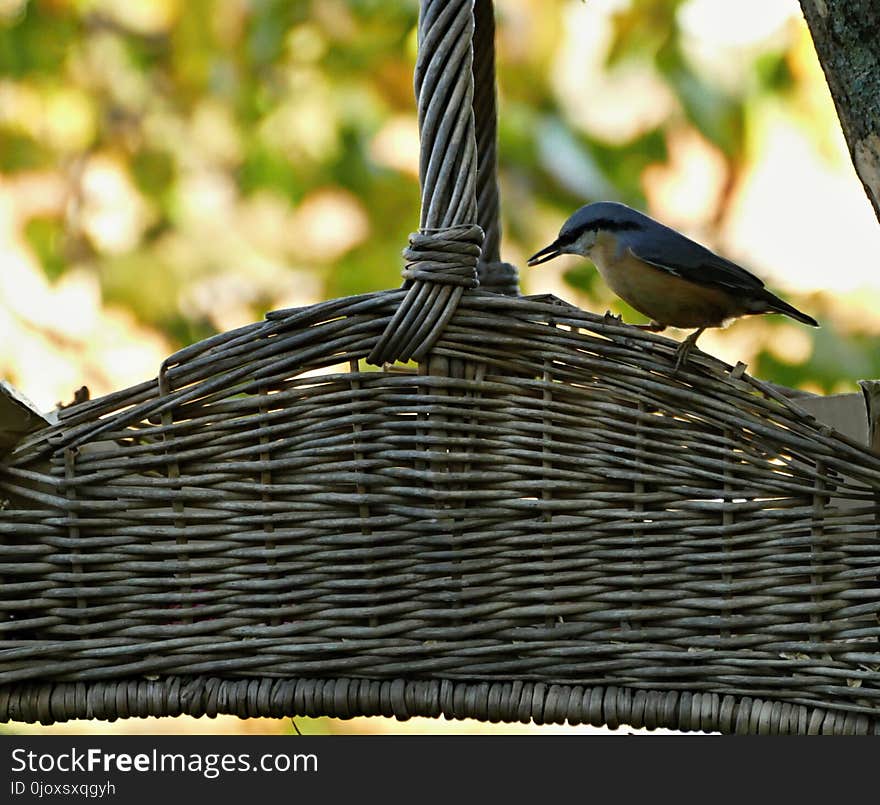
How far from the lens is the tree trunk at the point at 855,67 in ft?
2.70

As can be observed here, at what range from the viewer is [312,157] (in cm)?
201

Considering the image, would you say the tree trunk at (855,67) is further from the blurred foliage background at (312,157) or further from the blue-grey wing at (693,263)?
the blurred foliage background at (312,157)

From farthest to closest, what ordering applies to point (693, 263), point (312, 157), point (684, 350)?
point (312, 157) < point (693, 263) < point (684, 350)

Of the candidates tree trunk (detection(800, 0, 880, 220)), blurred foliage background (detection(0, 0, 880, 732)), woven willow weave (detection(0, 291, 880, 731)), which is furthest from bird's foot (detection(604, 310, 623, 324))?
blurred foliage background (detection(0, 0, 880, 732))

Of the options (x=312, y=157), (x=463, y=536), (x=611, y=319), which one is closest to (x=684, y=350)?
(x=611, y=319)

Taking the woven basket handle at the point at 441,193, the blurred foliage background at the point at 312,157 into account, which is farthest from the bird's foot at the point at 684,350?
the blurred foliage background at the point at 312,157

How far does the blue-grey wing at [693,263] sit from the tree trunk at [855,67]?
0.39 ft

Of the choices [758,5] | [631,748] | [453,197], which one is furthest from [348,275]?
[631,748]

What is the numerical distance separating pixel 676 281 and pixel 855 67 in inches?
8.3

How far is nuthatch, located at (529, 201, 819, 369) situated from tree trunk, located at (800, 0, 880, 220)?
0.12 meters

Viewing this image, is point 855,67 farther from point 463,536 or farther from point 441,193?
point 463,536

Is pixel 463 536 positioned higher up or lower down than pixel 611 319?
lower down

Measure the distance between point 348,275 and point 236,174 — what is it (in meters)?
0.34

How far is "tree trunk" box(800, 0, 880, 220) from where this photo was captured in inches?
32.4
